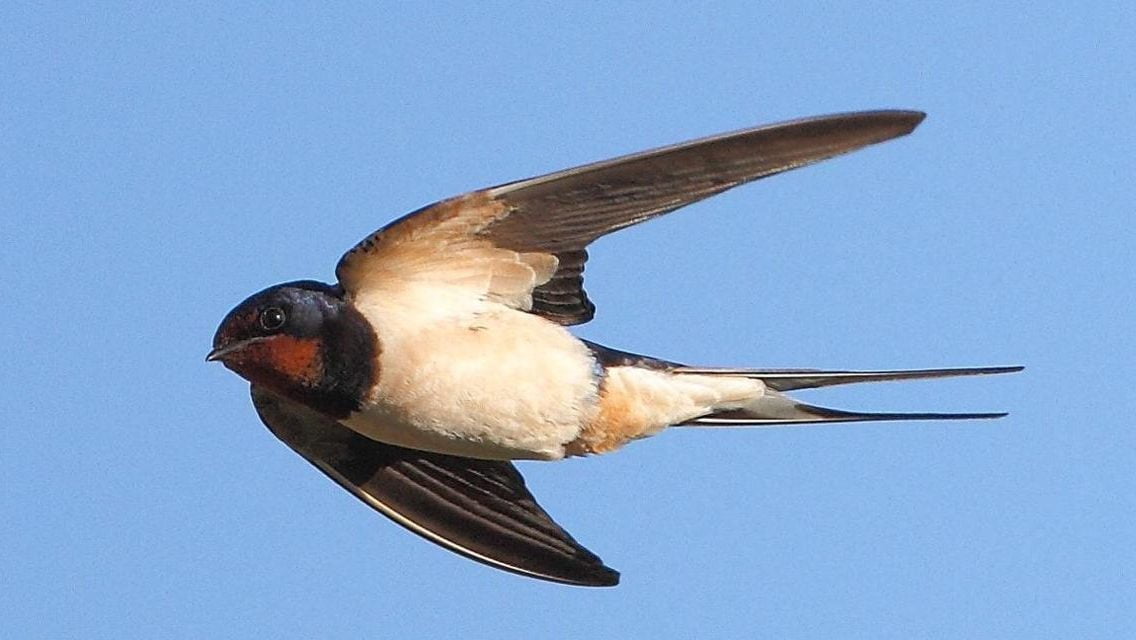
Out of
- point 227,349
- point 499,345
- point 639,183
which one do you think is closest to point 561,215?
point 639,183

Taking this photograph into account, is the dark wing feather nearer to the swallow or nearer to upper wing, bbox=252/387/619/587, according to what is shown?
the swallow

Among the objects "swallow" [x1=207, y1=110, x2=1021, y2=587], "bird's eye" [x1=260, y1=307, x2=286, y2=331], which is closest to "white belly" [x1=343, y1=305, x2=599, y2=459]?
"swallow" [x1=207, y1=110, x2=1021, y2=587]

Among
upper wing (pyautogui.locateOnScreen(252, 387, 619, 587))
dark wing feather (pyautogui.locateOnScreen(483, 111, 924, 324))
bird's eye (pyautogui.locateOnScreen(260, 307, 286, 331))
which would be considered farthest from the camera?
upper wing (pyautogui.locateOnScreen(252, 387, 619, 587))

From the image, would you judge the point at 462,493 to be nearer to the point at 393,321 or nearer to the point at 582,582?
the point at 582,582

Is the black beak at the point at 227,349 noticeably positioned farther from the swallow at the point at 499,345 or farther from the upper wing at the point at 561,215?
the upper wing at the point at 561,215

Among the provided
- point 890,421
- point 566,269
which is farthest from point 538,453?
point 890,421

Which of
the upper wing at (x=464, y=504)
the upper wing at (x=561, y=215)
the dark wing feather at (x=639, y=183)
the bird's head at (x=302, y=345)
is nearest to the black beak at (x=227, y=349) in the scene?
the bird's head at (x=302, y=345)

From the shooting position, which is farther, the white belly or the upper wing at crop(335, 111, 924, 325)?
the white belly
